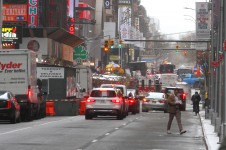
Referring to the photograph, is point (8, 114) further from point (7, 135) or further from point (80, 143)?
point (80, 143)

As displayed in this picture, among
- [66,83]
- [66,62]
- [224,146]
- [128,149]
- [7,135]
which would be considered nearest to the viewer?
[224,146]

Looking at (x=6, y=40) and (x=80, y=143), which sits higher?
(x=6, y=40)

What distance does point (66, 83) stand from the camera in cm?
4997

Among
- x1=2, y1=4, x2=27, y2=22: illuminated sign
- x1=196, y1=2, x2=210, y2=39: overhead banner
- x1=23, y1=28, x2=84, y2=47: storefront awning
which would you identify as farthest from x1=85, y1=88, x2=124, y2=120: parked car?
x1=2, y1=4, x2=27, y2=22: illuminated sign

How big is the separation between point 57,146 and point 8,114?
548 inches

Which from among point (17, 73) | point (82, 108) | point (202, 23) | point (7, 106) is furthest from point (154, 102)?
point (7, 106)

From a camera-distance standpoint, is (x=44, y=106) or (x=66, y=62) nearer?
(x=44, y=106)

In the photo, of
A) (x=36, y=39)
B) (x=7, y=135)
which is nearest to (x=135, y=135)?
(x=7, y=135)

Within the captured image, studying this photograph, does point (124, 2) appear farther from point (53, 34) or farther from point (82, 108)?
point (82, 108)

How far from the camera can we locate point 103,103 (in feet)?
127

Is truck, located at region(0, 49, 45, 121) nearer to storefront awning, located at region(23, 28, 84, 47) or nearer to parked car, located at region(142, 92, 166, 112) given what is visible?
parked car, located at region(142, 92, 166, 112)

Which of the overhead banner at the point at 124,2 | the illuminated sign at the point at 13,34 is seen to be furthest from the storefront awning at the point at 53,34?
the overhead banner at the point at 124,2

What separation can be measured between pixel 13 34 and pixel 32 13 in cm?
633

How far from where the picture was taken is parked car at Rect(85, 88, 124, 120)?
38.6m
